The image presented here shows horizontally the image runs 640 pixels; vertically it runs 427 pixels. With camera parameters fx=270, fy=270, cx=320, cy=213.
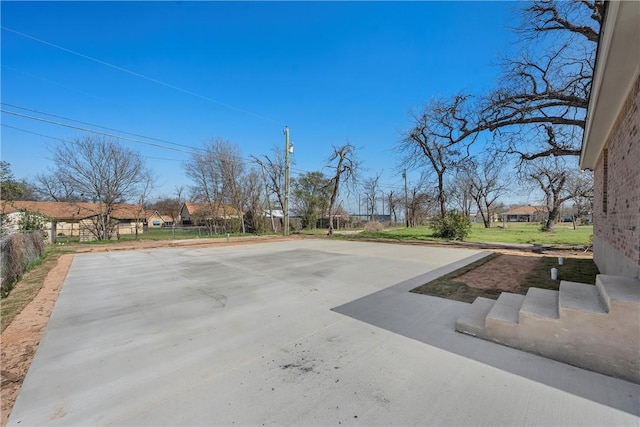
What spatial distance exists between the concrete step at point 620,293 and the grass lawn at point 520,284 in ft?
5.05

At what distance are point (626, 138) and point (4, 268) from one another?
10.3 m

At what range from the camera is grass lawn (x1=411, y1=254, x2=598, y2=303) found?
422 centimetres

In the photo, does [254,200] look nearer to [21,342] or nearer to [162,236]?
[162,236]

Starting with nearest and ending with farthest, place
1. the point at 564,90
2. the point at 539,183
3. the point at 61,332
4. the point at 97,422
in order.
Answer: the point at 97,422 → the point at 61,332 → the point at 564,90 → the point at 539,183

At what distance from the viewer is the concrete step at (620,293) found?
6.51 ft

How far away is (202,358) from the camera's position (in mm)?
2418

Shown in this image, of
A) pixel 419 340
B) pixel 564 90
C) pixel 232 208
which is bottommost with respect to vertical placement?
pixel 419 340

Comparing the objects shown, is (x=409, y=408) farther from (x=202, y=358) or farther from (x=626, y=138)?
(x=626, y=138)

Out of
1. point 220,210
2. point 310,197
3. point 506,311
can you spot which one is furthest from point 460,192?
point 506,311

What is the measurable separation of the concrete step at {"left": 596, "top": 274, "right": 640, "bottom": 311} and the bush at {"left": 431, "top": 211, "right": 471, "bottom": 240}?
492 inches

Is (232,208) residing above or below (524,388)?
above

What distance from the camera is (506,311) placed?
2.82 m

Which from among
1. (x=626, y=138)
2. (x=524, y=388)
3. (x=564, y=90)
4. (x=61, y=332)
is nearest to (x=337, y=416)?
(x=524, y=388)

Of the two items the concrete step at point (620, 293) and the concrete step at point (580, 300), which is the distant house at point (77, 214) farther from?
the concrete step at point (620, 293)
